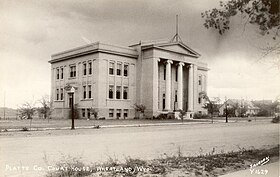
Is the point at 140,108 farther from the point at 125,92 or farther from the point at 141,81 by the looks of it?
the point at 141,81

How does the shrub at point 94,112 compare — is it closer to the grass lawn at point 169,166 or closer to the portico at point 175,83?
the portico at point 175,83

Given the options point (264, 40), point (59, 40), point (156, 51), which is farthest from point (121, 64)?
point (59, 40)

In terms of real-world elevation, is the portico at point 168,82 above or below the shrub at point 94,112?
above

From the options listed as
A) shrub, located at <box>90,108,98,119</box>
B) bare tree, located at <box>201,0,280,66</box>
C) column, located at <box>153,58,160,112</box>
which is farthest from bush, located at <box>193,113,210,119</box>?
bare tree, located at <box>201,0,280,66</box>

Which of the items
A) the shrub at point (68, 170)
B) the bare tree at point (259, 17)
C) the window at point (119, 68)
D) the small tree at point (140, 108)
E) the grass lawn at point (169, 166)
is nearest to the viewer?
the shrub at point (68, 170)

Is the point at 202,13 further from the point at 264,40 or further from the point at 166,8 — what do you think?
the point at 264,40

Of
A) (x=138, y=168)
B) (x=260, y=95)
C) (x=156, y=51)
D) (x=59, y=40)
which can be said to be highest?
(x=156, y=51)

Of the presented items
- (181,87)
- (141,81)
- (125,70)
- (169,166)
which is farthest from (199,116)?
(169,166)

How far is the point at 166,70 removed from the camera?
110ft

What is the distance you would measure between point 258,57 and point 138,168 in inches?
209

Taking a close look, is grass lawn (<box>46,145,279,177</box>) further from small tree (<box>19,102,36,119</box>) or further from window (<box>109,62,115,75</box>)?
window (<box>109,62,115,75</box>)

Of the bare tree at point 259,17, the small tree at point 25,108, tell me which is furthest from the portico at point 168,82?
the small tree at point 25,108

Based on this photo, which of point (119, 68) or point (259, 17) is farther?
point (119, 68)

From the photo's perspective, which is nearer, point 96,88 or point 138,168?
point 138,168
